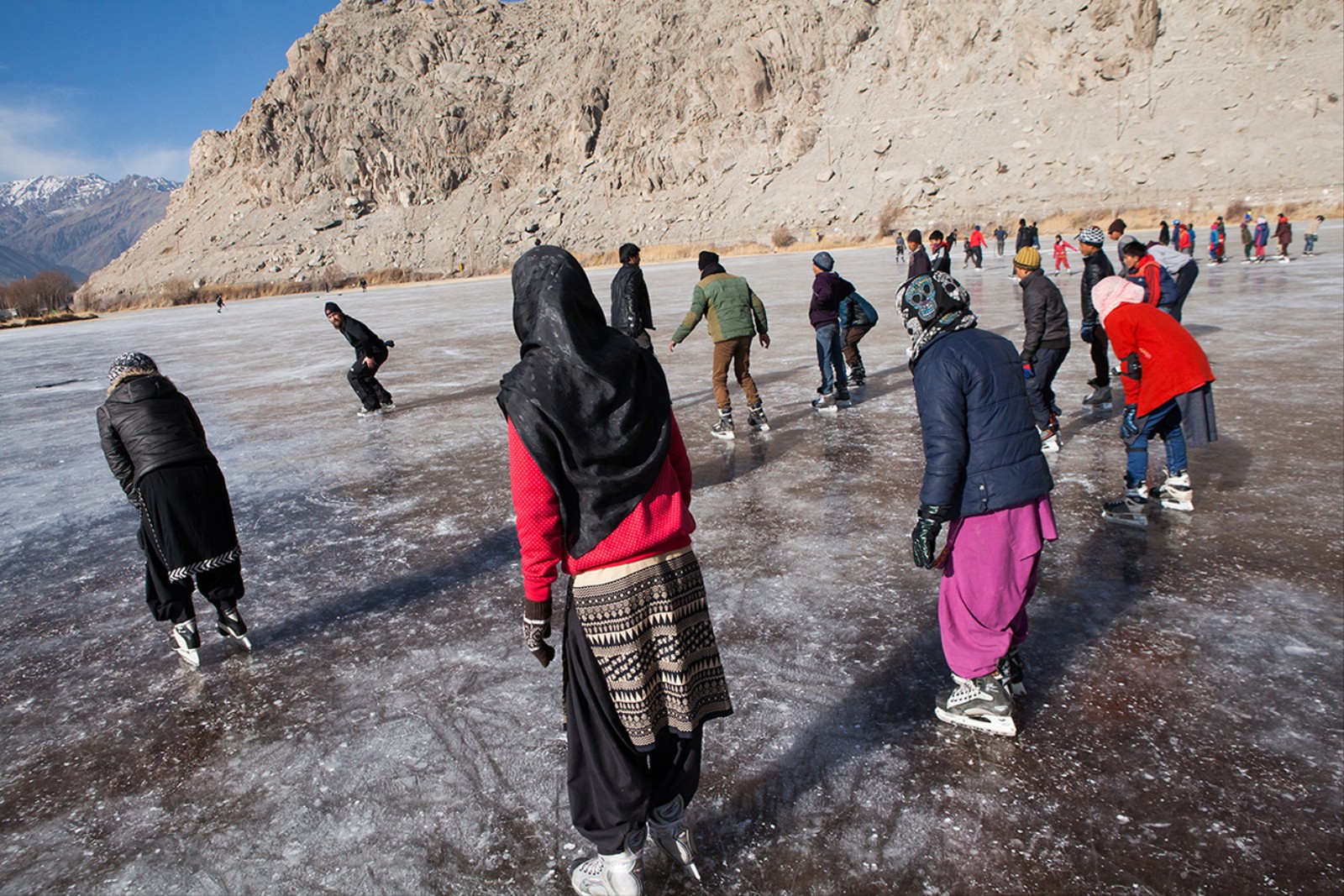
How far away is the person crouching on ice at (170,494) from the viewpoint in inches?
157

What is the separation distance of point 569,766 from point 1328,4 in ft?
214

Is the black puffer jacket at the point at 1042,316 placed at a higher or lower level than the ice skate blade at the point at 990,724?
higher

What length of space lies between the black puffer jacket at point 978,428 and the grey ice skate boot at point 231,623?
11.3ft

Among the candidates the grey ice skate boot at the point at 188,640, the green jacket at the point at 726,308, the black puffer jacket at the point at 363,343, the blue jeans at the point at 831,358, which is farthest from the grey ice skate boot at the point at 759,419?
the grey ice skate boot at the point at 188,640

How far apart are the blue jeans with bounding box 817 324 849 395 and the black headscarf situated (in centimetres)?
662

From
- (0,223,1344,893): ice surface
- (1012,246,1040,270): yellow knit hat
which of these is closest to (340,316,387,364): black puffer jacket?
(0,223,1344,893): ice surface

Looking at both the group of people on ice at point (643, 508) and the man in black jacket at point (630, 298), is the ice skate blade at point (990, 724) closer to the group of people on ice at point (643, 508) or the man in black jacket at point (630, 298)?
the group of people on ice at point (643, 508)

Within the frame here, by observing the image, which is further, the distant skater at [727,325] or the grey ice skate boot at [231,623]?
the distant skater at [727,325]

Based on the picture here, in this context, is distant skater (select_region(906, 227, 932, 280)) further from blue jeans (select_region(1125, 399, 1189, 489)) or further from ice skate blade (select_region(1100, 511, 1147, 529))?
ice skate blade (select_region(1100, 511, 1147, 529))

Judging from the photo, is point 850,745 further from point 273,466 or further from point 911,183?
point 911,183

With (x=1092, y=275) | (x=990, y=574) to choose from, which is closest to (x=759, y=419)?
(x=1092, y=275)

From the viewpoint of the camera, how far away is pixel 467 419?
368 inches

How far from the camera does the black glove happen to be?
7.52 ft

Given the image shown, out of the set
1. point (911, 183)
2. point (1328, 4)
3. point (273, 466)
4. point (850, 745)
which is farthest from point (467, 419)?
point (1328, 4)
